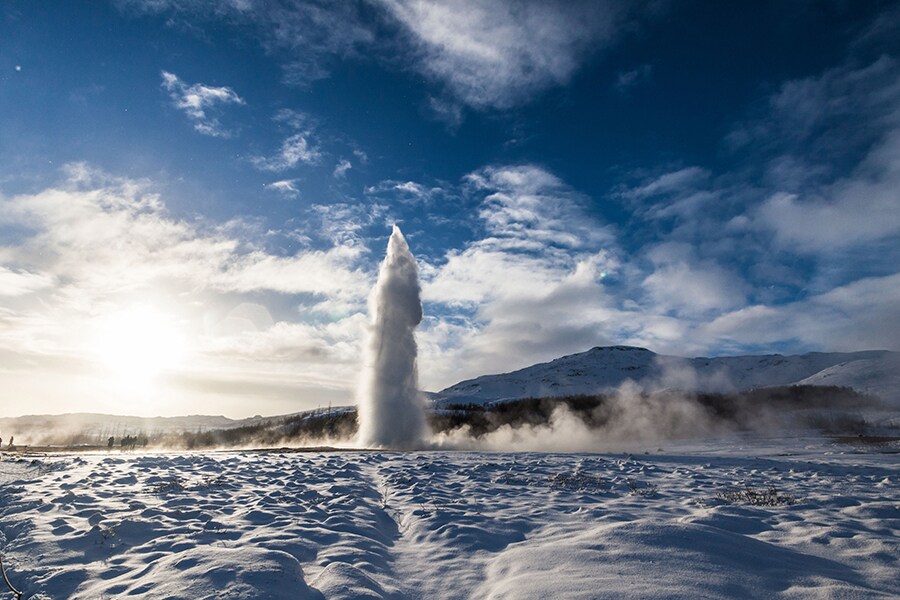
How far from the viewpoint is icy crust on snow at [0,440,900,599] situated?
5578mm

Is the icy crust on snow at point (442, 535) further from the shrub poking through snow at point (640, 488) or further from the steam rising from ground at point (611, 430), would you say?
the steam rising from ground at point (611, 430)

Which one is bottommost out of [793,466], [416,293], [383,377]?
[793,466]

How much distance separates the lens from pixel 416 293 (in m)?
40.1

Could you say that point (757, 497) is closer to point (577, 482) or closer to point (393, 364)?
point (577, 482)

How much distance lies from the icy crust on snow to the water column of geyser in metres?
21.9

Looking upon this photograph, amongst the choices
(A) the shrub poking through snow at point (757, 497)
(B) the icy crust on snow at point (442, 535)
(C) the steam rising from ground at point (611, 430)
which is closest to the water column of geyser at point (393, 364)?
(C) the steam rising from ground at point (611, 430)

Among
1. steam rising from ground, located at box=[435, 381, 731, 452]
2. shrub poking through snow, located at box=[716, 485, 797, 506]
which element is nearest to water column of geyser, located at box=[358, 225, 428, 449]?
steam rising from ground, located at box=[435, 381, 731, 452]

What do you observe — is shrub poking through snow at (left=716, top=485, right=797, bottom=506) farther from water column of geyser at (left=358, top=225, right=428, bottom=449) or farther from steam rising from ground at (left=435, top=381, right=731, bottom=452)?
water column of geyser at (left=358, top=225, right=428, bottom=449)

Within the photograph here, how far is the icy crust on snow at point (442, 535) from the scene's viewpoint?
5578mm

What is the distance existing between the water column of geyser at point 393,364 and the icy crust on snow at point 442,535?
21.9 meters

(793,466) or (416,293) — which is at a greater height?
(416,293)

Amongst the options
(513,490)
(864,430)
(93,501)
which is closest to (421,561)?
(513,490)

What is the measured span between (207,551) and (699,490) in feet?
40.2

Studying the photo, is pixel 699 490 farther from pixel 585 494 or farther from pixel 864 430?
pixel 864 430
